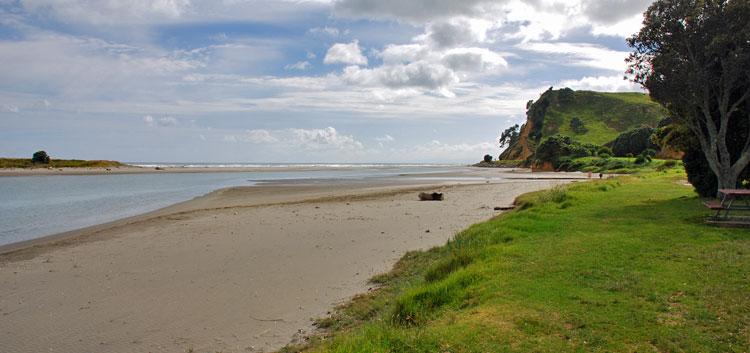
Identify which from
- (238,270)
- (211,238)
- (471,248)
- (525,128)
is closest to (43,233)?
(211,238)

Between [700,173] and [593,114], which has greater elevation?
[593,114]

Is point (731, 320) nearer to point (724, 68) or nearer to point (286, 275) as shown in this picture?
point (286, 275)

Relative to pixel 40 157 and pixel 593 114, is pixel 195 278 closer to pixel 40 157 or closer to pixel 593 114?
pixel 40 157

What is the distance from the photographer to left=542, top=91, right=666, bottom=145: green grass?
117m

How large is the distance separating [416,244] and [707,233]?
6883mm

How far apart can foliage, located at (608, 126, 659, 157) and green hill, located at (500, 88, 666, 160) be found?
29411 millimetres

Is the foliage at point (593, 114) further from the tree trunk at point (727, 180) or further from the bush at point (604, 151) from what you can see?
the tree trunk at point (727, 180)

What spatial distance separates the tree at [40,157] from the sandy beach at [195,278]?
85.7 metres

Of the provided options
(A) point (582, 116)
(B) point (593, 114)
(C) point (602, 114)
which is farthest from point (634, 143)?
(B) point (593, 114)

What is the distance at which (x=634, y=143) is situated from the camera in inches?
3039

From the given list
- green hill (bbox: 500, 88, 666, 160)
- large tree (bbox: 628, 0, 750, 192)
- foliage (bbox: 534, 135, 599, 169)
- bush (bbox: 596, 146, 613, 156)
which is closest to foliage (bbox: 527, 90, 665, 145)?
green hill (bbox: 500, 88, 666, 160)

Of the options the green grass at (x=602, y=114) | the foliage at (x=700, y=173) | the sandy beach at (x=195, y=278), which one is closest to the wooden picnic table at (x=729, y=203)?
the foliage at (x=700, y=173)

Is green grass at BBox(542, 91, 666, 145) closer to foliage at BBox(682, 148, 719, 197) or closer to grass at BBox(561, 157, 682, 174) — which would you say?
grass at BBox(561, 157, 682, 174)

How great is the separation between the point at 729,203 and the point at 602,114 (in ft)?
420
